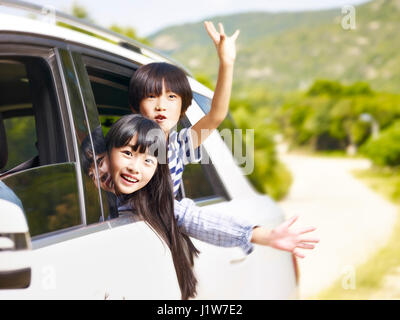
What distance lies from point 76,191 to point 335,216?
34.7 feet

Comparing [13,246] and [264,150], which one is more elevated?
[264,150]

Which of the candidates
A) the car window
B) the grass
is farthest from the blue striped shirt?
the grass

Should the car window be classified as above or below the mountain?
below

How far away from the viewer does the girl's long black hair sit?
1.76 meters

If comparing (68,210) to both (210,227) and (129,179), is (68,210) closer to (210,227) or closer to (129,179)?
(129,179)

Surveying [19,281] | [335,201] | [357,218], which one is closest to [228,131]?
[19,281]

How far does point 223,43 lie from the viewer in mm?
1966

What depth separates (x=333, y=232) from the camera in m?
10.1

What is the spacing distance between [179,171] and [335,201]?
12105 millimetres

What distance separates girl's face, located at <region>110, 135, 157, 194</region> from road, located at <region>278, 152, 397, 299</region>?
6.96 ft

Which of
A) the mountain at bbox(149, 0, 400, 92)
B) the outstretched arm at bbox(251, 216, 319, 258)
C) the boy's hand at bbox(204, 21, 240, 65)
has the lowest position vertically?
the outstretched arm at bbox(251, 216, 319, 258)

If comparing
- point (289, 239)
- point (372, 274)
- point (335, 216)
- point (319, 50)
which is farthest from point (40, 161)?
point (319, 50)

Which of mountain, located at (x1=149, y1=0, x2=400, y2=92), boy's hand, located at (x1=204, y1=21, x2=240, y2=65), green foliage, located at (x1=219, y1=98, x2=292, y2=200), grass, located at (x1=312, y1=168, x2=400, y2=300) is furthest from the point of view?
mountain, located at (x1=149, y1=0, x2=400, y2=92)

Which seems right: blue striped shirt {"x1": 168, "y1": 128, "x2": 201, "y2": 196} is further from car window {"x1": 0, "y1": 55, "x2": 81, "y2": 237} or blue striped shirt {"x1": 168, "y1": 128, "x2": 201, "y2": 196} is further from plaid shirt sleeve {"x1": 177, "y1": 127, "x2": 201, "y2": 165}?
car window {"x1": 0, "y1": 55, "x2": 81, "y2": 237}
